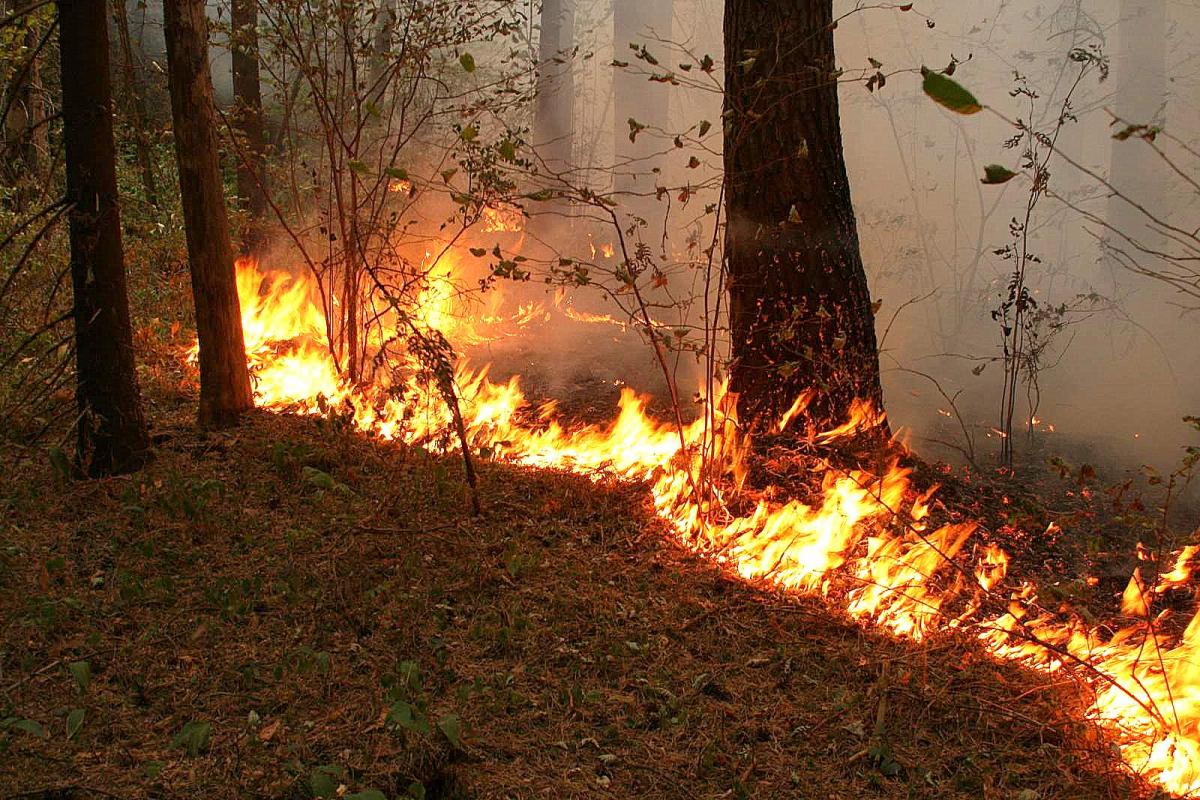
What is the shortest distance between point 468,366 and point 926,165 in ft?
20.4

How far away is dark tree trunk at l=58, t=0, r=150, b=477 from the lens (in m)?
4.34

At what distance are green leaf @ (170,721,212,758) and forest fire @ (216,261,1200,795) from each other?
225 cm

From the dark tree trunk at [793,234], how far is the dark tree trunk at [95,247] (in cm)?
310

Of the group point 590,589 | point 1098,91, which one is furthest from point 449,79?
point 590,589

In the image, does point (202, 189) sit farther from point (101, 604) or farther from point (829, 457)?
point (829, 457)

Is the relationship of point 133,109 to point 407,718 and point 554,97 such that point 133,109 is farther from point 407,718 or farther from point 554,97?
point 407,718

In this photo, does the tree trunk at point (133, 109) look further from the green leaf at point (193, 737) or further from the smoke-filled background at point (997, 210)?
the green leaf at point (193, 737)

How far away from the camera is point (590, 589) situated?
3.96 metres

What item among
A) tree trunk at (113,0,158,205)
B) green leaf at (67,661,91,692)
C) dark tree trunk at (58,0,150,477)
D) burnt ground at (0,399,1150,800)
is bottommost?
burnt ground at (0,399,1150,800)

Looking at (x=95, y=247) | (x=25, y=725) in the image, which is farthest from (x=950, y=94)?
(x=95, y=247)

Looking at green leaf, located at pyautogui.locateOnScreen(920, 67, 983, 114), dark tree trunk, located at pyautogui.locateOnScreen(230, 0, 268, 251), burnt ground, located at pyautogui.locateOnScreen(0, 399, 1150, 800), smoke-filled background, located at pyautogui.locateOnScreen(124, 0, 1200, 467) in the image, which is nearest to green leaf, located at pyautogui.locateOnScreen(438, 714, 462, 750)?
burnt ground, located at pyautogui.locateOnScreen(0, 399, 1150, 800)

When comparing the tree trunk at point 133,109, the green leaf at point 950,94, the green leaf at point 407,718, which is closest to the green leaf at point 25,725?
the green leaf at point 407,718

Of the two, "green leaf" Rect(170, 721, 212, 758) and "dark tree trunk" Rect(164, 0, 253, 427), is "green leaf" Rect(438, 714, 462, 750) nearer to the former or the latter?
"green leaf" Rect(170, 721, 212, 758)

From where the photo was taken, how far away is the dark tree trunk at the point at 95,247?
4.34m
